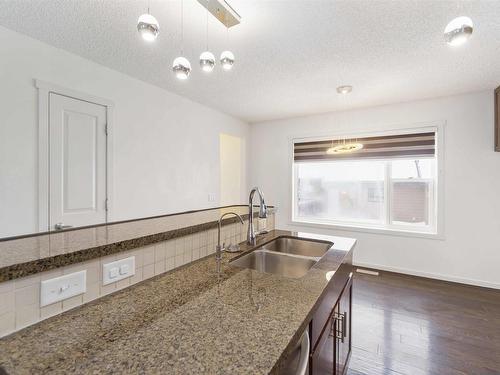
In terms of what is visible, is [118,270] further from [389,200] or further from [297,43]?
[389,200]

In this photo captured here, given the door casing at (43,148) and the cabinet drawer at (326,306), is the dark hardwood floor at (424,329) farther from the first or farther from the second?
the door casing at (43,148)

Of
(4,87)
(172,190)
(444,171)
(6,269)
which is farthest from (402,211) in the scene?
(4,87)

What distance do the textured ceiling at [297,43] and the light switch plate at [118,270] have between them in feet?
5.65

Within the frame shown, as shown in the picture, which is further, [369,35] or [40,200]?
[40,200]

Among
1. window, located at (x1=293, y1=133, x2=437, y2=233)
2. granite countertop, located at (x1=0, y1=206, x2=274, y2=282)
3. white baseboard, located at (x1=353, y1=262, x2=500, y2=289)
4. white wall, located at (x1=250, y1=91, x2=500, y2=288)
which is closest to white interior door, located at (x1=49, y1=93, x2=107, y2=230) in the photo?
granite countertop, located at (x1=0, y1=206, x2=274, y2=282)

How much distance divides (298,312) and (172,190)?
285 centimetres

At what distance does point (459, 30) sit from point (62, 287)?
2.06 metres

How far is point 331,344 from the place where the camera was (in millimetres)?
1252

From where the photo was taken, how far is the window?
3605 millimetres

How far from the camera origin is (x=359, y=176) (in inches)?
160

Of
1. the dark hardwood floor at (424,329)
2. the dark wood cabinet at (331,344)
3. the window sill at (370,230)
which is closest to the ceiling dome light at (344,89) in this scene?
the window sill at (370,230)

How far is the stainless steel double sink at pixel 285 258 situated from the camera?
61.6 inches

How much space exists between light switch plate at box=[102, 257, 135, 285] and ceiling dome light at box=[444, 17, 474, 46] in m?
1.91

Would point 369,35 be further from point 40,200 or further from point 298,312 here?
point 40,200
